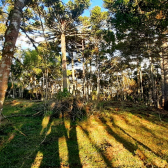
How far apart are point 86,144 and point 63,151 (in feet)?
2.42

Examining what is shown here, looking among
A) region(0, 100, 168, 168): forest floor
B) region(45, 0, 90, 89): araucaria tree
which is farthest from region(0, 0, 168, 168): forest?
region(45, 0, 90, 89): araucaria tree

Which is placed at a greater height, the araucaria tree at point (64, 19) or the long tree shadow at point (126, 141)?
the araucaria tree at point (64, 19)

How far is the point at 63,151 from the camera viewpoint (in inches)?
138

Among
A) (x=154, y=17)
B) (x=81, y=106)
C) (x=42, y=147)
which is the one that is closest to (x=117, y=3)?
(x=154, y=17)

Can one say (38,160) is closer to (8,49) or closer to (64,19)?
(8,49)

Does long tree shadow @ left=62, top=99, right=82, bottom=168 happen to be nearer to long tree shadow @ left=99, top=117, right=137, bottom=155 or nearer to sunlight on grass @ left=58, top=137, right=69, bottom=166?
sunlight on grass @ left=58, top=137, right=69, bottom=166

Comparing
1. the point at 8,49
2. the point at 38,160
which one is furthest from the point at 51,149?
the point at 8,49

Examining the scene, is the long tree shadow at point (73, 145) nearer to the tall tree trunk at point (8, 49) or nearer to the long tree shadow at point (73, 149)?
the long tree shadow at point (73, 149)

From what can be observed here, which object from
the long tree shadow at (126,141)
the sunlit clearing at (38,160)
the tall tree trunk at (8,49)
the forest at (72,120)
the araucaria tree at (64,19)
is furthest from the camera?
the araucaria tree at (64,19)

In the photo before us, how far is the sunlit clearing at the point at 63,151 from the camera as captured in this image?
3.07 meters

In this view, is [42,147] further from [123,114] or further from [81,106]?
[123,114]

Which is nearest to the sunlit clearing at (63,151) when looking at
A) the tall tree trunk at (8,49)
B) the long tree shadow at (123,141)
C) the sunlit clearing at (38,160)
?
the sunlit clearing at (38,160)

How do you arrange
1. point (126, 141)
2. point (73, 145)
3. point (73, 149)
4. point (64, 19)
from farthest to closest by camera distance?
point (64, 19), point (126, 141), point (73, 145), point (73, 149)

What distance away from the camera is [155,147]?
3.66 metres
